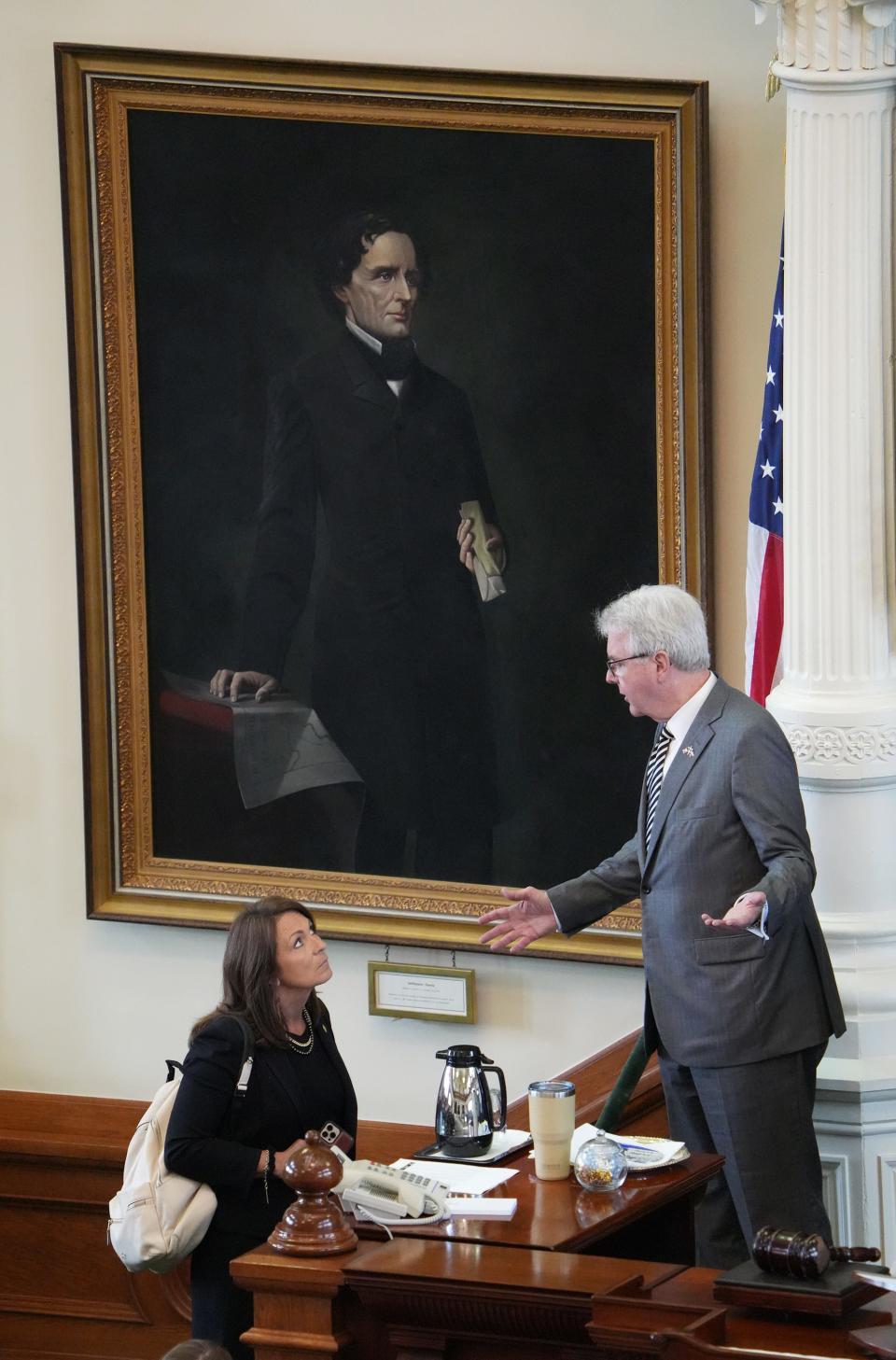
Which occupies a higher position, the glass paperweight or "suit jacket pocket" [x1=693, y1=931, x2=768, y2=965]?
"suit jacket pocket" [x1=693, y1=931, x2=768, y2=965]

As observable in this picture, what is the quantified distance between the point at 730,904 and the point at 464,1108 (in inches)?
30.7

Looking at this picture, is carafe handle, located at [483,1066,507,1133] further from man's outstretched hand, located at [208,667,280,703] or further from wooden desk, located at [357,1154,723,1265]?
man's outstretched hand, located at [208,667,280,703]

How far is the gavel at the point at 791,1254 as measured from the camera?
9.53ft

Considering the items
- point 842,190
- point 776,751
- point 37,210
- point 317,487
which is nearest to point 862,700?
point 776,751

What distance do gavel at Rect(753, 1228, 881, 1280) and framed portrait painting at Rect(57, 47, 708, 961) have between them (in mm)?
2481

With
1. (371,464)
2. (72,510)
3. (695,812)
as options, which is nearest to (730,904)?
(695,812)

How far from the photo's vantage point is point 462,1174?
3734mm

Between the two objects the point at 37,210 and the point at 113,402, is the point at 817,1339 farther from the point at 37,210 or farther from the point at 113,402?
the point at 37,210

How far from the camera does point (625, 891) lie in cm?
466

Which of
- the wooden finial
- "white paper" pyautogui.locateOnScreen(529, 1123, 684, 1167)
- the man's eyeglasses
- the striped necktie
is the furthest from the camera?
the striped necktie

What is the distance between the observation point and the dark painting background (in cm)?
533

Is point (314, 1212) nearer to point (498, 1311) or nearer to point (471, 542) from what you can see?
point (498, 1311)

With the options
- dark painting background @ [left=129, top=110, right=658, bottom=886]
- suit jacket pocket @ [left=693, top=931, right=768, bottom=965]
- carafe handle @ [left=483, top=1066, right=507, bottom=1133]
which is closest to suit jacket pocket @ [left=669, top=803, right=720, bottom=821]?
suit jacket pocket @ [left=693, top=931, right=768, bottom=965]

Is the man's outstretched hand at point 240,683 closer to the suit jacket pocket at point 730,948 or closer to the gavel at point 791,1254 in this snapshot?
the suit jacket pocket at point 730,948
